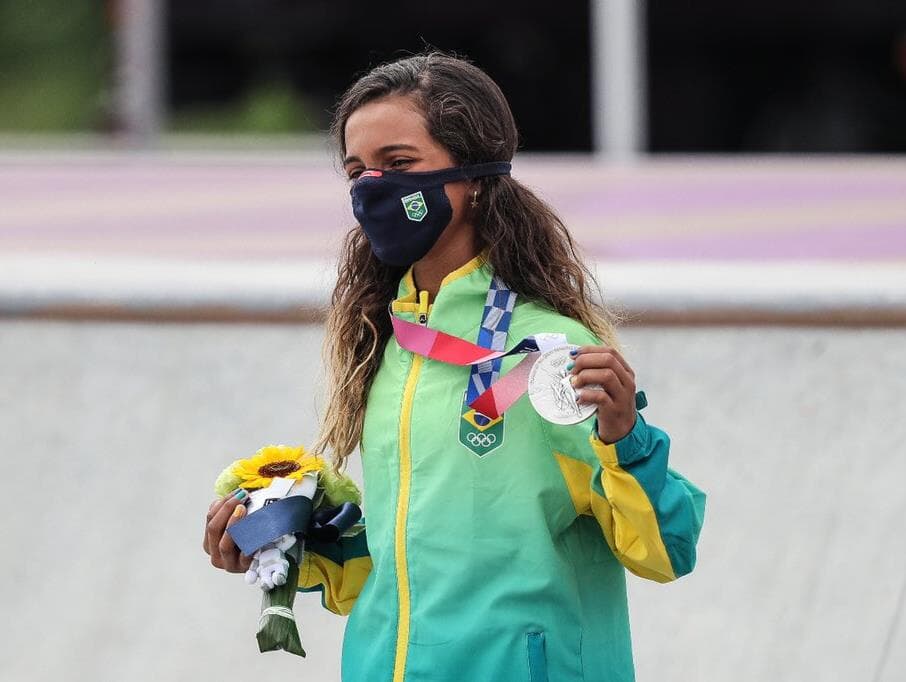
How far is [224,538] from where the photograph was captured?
2.53m

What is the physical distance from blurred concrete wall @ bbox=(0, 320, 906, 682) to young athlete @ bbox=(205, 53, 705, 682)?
1.55m

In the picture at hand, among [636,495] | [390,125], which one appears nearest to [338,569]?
[636,495]

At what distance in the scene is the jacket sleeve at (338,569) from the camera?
2646 millimetres

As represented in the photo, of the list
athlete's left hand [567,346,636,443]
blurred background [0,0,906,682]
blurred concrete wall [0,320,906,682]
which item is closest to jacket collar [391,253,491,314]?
athlete's left hand [567,346,636,443]

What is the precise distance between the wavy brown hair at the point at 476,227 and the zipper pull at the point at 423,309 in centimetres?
13

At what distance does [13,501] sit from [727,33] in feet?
36.7

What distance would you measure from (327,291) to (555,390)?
202 centimetres

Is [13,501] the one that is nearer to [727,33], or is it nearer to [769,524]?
[769,524]

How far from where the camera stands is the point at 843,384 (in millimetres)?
3953

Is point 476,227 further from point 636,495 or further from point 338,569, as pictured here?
Result: point 338,569

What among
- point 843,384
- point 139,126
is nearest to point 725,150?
point 139,126

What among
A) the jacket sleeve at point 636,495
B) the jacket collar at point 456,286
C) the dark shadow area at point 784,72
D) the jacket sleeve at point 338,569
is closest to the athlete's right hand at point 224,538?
the jacket sleeve at point 338,569

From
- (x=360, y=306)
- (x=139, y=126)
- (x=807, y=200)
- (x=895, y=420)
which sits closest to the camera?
(x=360, y=306)

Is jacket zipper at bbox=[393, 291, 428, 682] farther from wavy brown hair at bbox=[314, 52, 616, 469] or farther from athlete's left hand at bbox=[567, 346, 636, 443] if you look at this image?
athlete's left hand at bbox=[567, 346, 636, 443]
